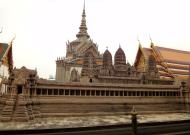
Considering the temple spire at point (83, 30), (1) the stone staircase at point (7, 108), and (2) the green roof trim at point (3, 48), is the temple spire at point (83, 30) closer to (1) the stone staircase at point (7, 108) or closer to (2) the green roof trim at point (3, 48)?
(2) the green roof trim at point (3, 48)

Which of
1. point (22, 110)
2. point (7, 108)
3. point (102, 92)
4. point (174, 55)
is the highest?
point (174, 55)

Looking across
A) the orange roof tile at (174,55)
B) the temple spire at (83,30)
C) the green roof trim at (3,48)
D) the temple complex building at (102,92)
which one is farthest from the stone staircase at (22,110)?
the temple spire at (83,30)

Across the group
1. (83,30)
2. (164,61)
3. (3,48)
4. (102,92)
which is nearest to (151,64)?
(164,61)

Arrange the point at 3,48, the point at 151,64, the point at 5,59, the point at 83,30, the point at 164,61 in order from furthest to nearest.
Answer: the point at 83,30 < the point at 151,64 < the point at 164,61 < the point at 3,48 < the point at 5,59

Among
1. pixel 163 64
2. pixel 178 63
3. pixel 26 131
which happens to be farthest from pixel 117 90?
pixel 178 63

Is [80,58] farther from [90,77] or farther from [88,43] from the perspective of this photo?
[90,77]

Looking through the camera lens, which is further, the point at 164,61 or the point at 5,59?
the point at 164,61

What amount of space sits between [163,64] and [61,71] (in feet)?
97.7

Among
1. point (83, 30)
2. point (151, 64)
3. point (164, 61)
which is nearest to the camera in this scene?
point (164, 61)

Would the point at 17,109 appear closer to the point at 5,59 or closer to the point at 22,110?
the point at 22,110

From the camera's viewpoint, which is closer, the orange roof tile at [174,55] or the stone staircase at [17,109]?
the stone staircase at [17,109]

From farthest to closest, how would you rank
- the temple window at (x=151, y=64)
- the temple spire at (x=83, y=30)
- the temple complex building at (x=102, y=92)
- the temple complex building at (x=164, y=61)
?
the temple spire at (x=83, y=30) < the temple window at (x=151, y=64) < the temple complex building at (x=164, y=61) < the temple complex building at (x=102, y=92)

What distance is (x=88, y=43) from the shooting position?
77.2 m

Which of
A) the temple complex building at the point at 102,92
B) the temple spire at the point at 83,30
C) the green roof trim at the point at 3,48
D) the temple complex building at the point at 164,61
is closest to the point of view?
the temple complex building at the point at 102,92
